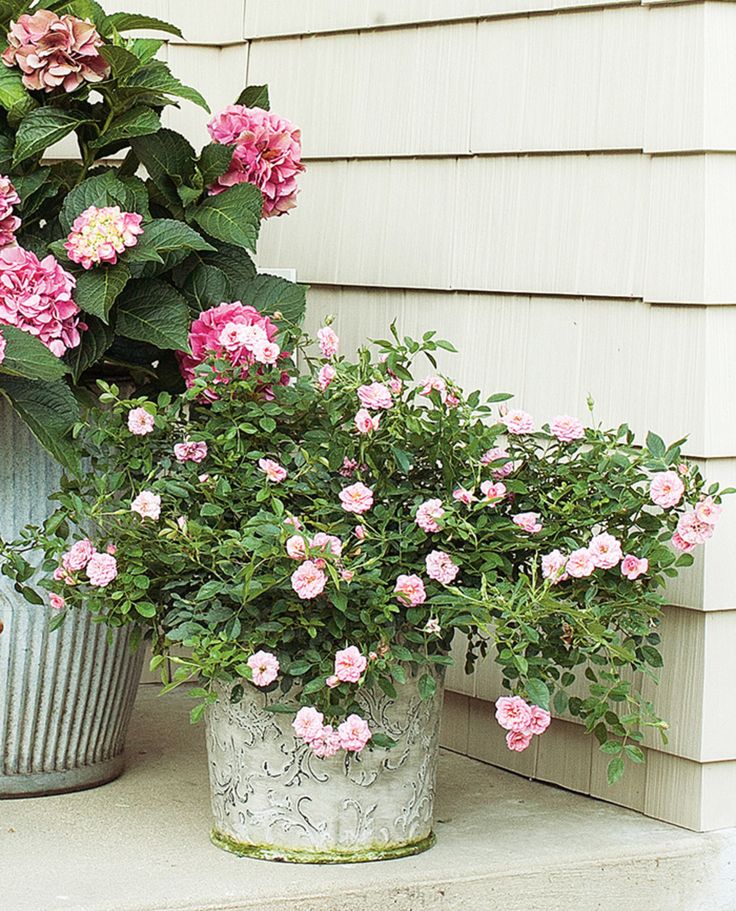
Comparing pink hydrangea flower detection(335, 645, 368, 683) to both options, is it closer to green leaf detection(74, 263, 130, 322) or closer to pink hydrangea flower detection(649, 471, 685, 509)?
pink hydrangea flower detection(649, 471, 685, 509)

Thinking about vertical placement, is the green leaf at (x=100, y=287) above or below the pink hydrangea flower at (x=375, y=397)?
above

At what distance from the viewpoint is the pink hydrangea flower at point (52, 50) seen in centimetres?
187

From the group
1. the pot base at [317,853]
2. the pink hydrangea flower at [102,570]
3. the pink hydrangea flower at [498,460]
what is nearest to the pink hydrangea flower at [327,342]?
the pink hydrangea flower at [498,460]

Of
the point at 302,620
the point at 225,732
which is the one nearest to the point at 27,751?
the point at 225,732

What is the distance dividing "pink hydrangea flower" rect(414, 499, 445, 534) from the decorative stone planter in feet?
0.64

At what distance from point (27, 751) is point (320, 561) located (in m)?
0.63

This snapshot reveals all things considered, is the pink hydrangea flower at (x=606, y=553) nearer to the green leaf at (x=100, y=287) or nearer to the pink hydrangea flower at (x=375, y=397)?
the pink hydrangea flower at (x=375, y=397)

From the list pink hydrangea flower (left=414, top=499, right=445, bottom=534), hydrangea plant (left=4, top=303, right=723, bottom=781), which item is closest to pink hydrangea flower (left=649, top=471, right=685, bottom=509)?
hydrangea plant (left=4, top=303, right=723, bottom=781)

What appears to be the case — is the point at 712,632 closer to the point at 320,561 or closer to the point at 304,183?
the point at 320,561

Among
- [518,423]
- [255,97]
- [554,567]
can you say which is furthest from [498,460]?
[255,97]

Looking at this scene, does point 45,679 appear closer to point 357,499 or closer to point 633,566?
point 357,499

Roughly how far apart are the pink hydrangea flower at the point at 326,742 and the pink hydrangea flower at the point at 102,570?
0.99ft

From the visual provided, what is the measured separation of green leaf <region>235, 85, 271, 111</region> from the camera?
210 cm

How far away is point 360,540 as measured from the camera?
1.71 metres
